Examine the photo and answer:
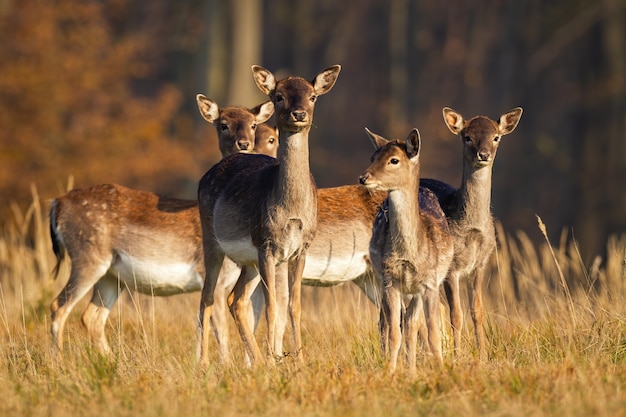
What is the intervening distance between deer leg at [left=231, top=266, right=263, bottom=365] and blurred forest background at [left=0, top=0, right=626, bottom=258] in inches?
146

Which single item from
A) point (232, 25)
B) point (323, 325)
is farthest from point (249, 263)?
point (232, 25)

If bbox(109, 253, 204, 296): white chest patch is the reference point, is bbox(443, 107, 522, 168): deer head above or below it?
above

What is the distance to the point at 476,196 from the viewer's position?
27.5ft

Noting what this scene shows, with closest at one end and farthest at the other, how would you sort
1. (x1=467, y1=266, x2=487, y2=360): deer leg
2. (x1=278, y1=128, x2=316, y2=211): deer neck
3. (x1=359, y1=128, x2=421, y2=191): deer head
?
(x1=359, y1=128, x2=421, y2=191): deer head → (x1=278, y1=128, x2=316, y2=211): deer neck → (x1=467, y1=266, x2=487, y2=360): deer leg

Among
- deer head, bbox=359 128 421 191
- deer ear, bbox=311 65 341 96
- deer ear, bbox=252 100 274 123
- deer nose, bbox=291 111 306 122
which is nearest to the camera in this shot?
deer head, bbox=359 128 421 191

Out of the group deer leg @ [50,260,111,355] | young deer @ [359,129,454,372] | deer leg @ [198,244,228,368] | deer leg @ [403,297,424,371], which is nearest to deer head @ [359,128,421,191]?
young deer @ [359,129,454,372]

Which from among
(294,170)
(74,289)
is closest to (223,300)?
(74,289)

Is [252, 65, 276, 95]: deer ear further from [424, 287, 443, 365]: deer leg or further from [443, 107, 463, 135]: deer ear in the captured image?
[424, 287, 443, 365]: deer leg

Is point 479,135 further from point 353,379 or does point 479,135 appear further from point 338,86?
point 338,86

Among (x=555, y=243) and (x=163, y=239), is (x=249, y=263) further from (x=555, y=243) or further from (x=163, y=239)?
(x=555, y=243)

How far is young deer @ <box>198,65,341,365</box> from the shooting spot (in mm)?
7945

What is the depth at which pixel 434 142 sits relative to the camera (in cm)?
2897

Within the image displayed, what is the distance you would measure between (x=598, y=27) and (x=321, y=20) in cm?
1083

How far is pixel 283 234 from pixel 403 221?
1005 mm
